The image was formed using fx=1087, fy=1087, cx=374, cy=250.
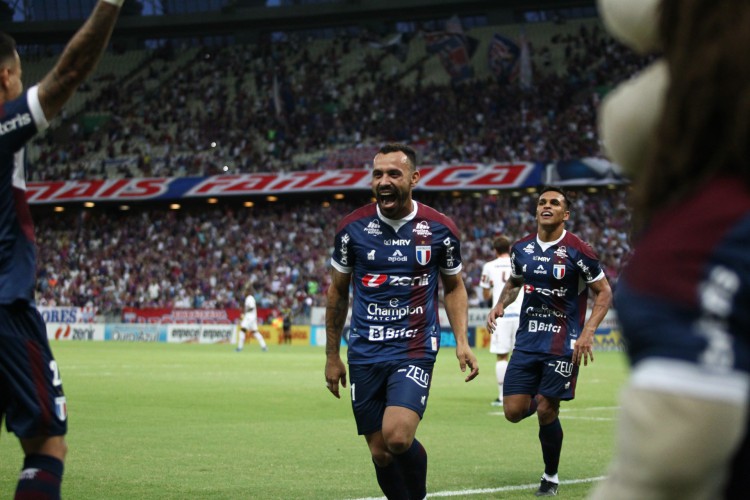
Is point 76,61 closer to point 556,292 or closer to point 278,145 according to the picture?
point 556,292

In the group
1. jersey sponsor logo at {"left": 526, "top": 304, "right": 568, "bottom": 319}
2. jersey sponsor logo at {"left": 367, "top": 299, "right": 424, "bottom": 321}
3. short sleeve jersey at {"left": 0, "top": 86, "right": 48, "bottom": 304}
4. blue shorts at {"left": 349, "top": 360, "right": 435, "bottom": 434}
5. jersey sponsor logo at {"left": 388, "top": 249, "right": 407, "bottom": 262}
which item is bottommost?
jersey sponsor logo at {"left": 526, "top": 304, "right": 568, "bottom": 319}

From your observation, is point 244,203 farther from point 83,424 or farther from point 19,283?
point 19,283

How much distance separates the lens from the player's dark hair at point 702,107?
208cm

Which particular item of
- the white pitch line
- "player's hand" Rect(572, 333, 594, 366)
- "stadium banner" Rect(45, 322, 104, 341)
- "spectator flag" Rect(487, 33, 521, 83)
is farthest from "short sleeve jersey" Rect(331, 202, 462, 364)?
"spectator flag" Rect(487, 33, 521, 83)

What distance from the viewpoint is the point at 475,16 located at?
61031 millimetres

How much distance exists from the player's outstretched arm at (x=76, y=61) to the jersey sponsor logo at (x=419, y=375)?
12.0 ft

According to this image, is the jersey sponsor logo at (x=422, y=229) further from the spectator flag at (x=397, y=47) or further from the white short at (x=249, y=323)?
the spectator flag at (x=397, y=47)

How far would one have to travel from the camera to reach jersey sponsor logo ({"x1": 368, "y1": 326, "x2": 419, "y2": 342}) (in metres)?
7.57

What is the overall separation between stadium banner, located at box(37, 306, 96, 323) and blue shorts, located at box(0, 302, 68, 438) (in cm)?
4419

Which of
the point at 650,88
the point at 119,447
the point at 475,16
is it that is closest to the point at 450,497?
the point at 119,447

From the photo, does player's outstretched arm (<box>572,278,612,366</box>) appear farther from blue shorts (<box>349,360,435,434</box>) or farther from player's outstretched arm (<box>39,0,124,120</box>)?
player's outstretched arm (<box>39,0,124,120</box>)

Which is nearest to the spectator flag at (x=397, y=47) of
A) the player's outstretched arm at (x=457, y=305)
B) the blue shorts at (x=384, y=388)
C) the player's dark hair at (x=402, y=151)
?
the player's outstretched arm at (x=457, y=305)

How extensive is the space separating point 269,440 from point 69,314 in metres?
37.5

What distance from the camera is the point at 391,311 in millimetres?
7656
